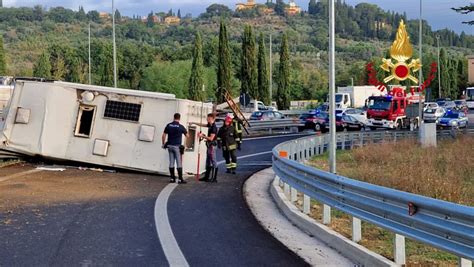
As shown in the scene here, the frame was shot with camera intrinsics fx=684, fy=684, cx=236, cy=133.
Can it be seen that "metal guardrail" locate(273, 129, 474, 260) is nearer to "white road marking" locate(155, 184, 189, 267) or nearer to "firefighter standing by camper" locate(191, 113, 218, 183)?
"white road marking" locate(155, 184, 189, 267)

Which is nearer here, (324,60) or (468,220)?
(468,220)

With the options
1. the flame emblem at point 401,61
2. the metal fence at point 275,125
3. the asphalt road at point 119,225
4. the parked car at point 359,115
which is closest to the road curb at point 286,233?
the asphalt road at point 119,225

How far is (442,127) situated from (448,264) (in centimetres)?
4981

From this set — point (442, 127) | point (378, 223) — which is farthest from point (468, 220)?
point (442, 127)

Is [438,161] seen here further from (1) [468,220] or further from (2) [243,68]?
(2) [243,68]

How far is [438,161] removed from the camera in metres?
25.7

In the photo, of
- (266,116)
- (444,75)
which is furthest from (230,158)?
(444,75)

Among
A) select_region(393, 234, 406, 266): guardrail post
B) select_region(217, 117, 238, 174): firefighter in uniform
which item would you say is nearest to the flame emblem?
select_region(217, 117, 238, 174): firefighter in uniform

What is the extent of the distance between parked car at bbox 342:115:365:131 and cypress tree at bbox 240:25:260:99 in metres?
27.7

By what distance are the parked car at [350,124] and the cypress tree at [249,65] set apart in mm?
27746

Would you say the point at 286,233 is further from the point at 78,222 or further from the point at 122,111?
the point at 122,111

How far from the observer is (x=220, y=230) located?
10.3m

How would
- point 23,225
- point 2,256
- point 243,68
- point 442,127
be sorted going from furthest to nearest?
point 243,68
point 442,127
point 23,225
point 2,256

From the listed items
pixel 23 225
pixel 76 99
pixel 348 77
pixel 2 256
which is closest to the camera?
pixel 2 256
